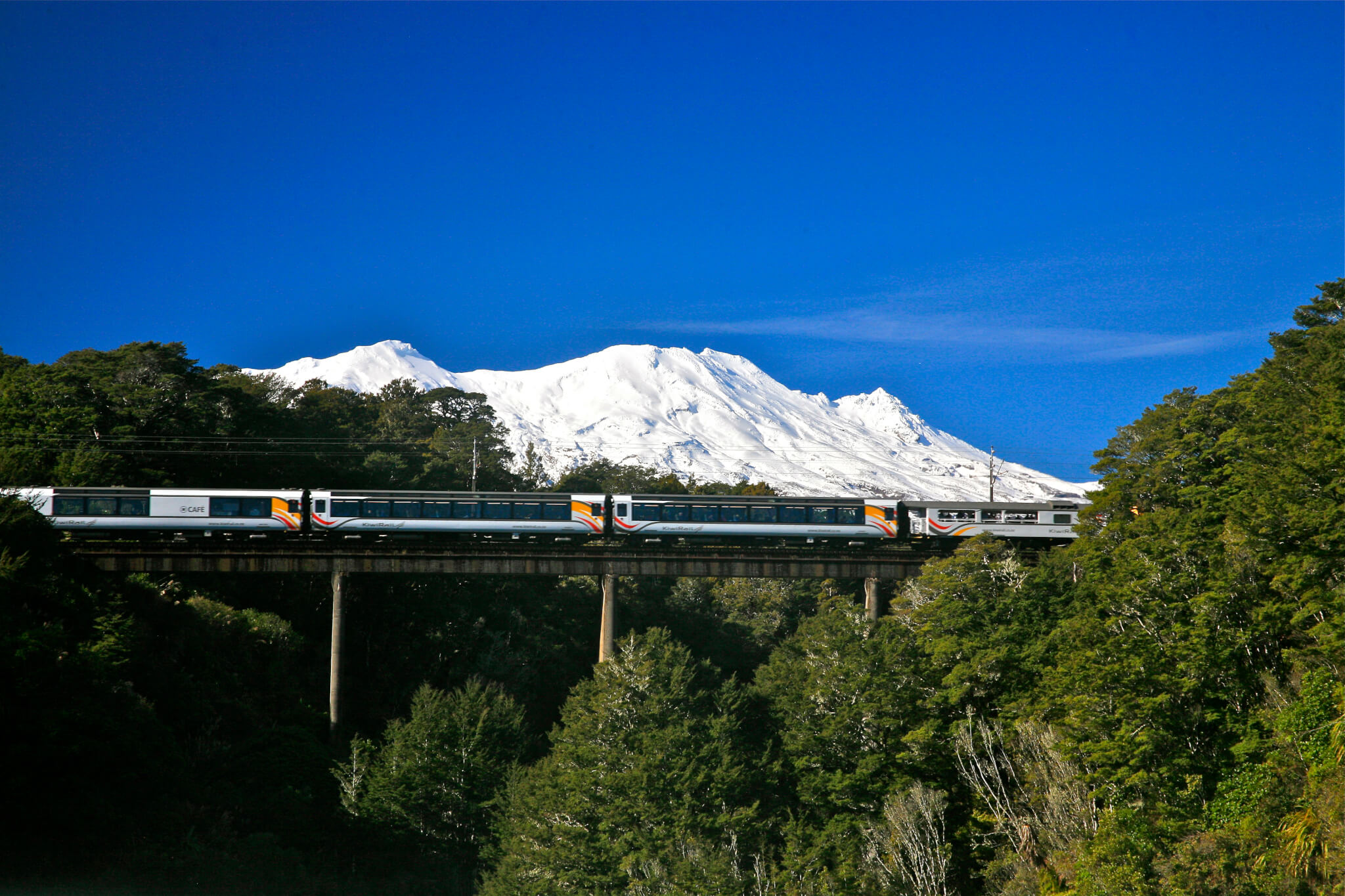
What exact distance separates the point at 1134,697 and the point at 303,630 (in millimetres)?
37533

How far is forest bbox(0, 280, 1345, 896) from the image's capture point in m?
21.5

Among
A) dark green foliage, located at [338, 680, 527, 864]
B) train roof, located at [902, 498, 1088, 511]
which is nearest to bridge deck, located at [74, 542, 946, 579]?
train roof, located at [902, 498, 1088, 511]

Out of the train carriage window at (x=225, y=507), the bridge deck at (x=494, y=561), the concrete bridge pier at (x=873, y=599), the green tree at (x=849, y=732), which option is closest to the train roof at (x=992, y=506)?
the bridge deck at (x=494, y=561)

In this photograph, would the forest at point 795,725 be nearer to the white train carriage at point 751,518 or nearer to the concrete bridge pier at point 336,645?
the concrete bridge pier at point 336,645

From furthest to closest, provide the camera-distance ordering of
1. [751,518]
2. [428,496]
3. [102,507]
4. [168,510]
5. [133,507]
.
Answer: [751,518] → [428,496] → [168,510] → [133,507] → [102,507]

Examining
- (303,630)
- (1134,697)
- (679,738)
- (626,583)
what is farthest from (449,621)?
(1134,697)

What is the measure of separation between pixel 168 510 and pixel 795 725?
94.3 ft

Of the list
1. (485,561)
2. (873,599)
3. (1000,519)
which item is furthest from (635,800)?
(1000,519)

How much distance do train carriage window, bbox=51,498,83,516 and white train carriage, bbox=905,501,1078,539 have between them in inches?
1521

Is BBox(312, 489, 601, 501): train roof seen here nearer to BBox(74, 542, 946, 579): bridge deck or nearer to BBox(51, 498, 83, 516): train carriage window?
BBox(74, 542, 946, 579): bridge deck

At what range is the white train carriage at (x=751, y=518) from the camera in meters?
45.6

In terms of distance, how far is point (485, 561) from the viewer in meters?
40.4

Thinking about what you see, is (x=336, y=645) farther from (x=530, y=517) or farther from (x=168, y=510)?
(x=530, y=517)

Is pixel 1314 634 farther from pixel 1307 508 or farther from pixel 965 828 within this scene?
pixel 965 828
